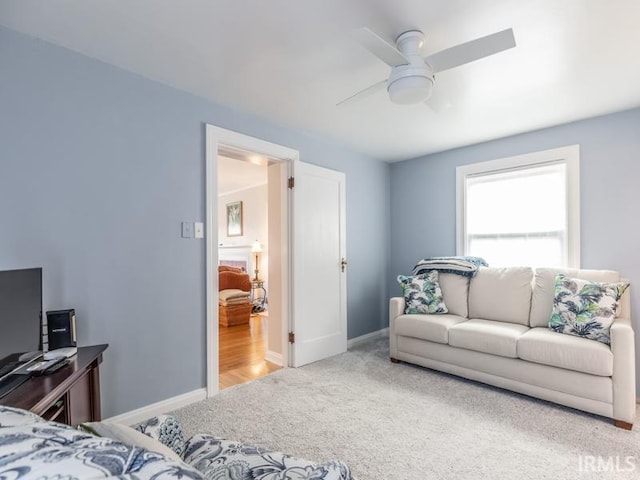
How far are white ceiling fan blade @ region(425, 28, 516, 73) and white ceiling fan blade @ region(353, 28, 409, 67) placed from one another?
182 mm

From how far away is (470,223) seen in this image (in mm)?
3838

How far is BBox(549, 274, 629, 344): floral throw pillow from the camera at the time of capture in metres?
2.38

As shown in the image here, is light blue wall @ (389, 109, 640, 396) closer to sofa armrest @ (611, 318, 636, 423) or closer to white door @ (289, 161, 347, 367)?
sofa armrest @ (611, 318, 636, 423)

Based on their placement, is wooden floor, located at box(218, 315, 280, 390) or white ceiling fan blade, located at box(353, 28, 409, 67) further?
wooden floor, located at box(218, 315, 280, 390)

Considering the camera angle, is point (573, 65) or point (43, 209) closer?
point (43, 209)

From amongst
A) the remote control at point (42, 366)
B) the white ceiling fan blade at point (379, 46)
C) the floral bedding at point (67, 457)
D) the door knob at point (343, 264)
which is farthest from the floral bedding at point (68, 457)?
the door knob at point (343, 264)

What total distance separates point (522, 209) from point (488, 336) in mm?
1572

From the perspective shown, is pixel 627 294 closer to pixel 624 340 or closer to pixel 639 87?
pixel 624 340

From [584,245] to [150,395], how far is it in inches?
154

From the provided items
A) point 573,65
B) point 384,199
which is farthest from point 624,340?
point 384,199

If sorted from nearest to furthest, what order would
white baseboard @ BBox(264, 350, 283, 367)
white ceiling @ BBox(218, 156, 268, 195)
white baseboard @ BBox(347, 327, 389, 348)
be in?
1. white baseboard @ BBox(264, 350, 283, 367)
2. white baseboard @ BBox(347, 327, 389, 348)
3. white ceiling @ BBox(218, 156, 268, 195)

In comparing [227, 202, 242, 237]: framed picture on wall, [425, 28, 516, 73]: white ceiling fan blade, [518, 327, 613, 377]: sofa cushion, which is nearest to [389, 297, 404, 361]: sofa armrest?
[518, 327, 613, 377]: sofa cushion

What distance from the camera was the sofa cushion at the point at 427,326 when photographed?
2973mm

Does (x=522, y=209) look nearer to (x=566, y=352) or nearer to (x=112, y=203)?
(x=566, y=352)
